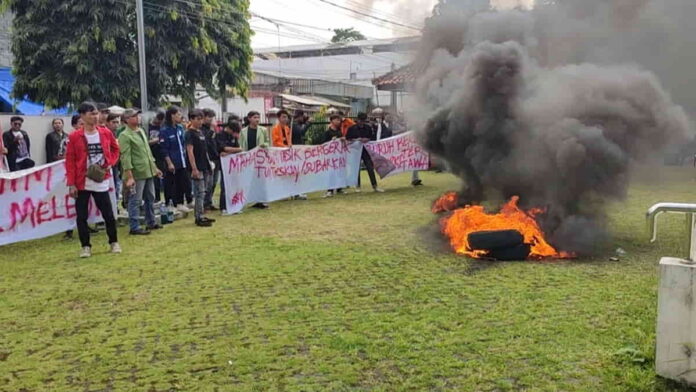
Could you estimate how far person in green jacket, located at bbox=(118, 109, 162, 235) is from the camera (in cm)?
805

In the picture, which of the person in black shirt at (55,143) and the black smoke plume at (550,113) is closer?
the black smoke plume at (550,113)

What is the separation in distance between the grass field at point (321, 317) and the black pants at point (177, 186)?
201 cm

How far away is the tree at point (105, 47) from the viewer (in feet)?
46.7

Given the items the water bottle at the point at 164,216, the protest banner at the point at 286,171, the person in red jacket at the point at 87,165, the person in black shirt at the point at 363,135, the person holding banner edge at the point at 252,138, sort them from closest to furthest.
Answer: the person in red jacket at the point at 87,165, the water bottle at the point at 164,216, the protest banner at the point at 286,171, the person holding banner edge at the point at 252,138, the person in black shirt at the point at 363,135

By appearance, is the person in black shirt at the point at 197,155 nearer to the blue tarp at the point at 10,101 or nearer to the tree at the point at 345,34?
the blue tarp at the point at 10,101

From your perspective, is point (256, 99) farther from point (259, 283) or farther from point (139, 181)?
point (259, 283)

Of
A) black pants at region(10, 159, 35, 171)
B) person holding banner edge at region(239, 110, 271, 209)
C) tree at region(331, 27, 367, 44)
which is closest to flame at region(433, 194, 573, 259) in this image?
person holding banner edge at region(239, 110, 271, 209)

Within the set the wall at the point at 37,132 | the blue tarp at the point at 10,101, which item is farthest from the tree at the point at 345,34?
the wall at the point at 37,132

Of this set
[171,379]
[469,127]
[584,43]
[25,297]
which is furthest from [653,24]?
[25,297]

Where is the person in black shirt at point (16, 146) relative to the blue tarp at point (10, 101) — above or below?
below

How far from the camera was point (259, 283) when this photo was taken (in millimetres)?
5746

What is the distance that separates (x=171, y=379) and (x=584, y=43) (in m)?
7.69

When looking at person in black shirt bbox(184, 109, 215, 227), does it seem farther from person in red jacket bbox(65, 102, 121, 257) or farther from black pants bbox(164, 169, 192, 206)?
person in red jacket bbox(65, 102, 121, 257)

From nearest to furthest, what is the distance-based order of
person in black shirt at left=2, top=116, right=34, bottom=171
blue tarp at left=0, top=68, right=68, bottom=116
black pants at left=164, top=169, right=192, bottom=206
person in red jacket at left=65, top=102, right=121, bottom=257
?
person in red jacket at left=65, top=102, right=121, bottom=257, black pants at left=164, top=169, right=192, bottom=206, person in black shirt at left=2, top=116, right=34, bottom=171, blue tarp at left=0, top=68, right=68, bottom=116
